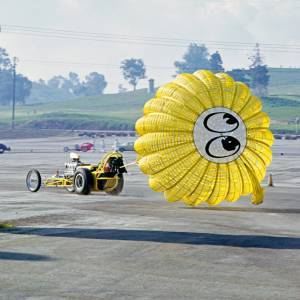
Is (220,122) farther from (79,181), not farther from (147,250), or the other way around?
(147,250)

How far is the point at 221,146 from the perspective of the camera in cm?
3488

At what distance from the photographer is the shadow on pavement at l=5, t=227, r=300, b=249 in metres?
25.5

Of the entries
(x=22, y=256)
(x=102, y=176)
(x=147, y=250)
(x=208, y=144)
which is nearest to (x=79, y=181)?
(x=102, y=176)

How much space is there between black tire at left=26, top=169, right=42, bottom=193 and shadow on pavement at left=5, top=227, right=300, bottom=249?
1663 cm

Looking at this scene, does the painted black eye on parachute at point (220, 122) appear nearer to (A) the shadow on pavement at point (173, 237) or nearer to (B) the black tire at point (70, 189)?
(A) the shadow on pavement at point (173, 237)

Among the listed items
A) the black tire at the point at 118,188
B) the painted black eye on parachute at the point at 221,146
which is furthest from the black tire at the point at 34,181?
the painted black eye on parachute at the point at 221,146

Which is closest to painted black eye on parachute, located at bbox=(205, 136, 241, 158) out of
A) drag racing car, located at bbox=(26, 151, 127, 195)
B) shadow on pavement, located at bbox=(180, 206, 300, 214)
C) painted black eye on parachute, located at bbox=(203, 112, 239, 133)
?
painted black eye on parachute, located at bbox=(203, 112, 239, 133)

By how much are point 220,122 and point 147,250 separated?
12.0 meters

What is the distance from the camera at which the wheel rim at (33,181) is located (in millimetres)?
45906

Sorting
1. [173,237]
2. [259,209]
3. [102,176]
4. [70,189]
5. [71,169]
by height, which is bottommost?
[173,237]

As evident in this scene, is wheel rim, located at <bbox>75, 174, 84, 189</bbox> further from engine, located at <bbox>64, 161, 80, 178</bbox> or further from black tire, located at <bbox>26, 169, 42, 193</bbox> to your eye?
black tire, located at <bbox>26, 169, 42, 193</bbox>

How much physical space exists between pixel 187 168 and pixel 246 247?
10186mm

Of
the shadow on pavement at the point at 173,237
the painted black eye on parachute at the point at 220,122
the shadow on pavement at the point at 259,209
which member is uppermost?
the painted black eye on parachute at the point at 220,122

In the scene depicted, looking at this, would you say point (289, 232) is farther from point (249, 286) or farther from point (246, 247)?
point (249, 286)
